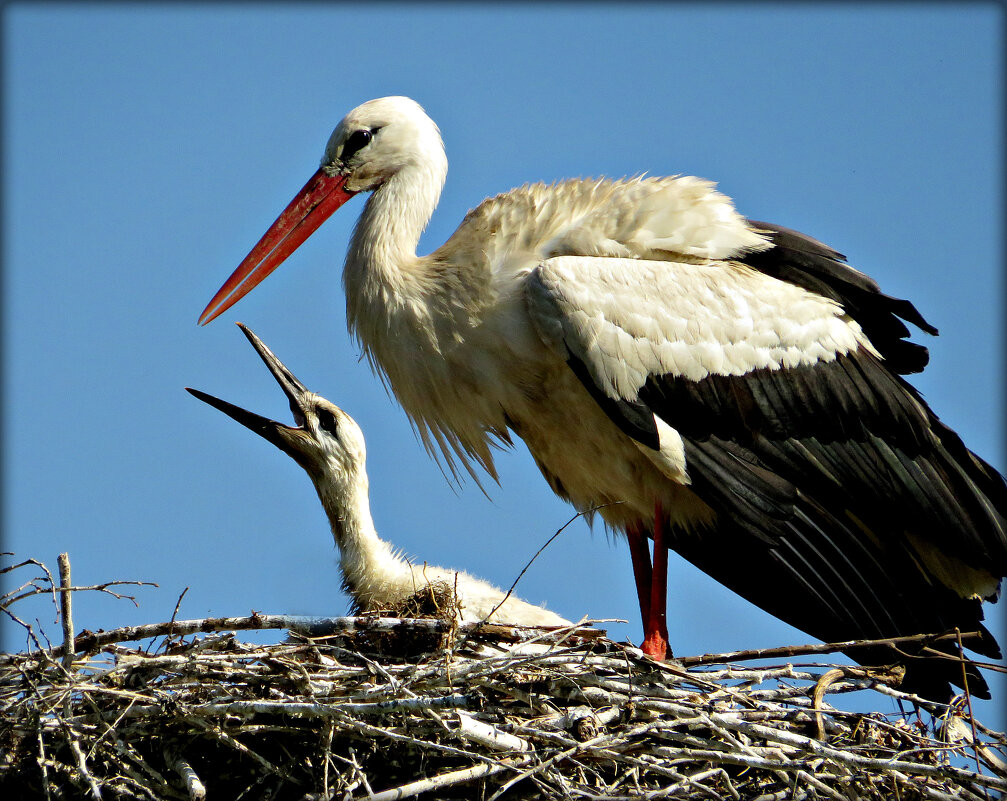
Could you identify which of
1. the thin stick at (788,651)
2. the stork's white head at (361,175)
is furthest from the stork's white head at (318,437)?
the thin stick at (788,651)

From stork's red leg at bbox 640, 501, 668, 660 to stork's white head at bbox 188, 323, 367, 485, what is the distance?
45.7 inches

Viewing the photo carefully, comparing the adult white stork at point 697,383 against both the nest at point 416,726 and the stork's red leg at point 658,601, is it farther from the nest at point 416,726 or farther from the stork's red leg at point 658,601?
the nest at point 416,726

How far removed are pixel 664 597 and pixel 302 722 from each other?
5.40 ft

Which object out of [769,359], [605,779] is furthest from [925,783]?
[769,359]

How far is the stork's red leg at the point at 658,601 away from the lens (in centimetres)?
460

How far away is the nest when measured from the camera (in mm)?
3465

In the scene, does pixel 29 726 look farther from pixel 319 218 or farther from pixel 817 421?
pixel 817 421

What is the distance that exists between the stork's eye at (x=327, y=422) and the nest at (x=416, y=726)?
1260 millimetres

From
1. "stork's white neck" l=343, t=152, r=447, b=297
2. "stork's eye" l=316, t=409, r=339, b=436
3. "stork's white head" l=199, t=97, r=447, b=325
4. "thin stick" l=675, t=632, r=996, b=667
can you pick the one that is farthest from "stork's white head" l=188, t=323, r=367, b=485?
"thin stick" l=675, t=632, r=996, b=667

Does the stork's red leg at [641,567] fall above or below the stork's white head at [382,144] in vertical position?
below

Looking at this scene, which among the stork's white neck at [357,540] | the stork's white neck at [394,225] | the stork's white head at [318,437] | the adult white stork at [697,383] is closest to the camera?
the adult white stork at [697,383]

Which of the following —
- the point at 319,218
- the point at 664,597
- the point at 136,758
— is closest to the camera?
the point at 136,758

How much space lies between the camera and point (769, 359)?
14.9 feet

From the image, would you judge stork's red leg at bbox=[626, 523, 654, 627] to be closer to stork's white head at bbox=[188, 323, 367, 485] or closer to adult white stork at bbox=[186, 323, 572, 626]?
adult white stork at bbox=[186, 323, 572, 626]
